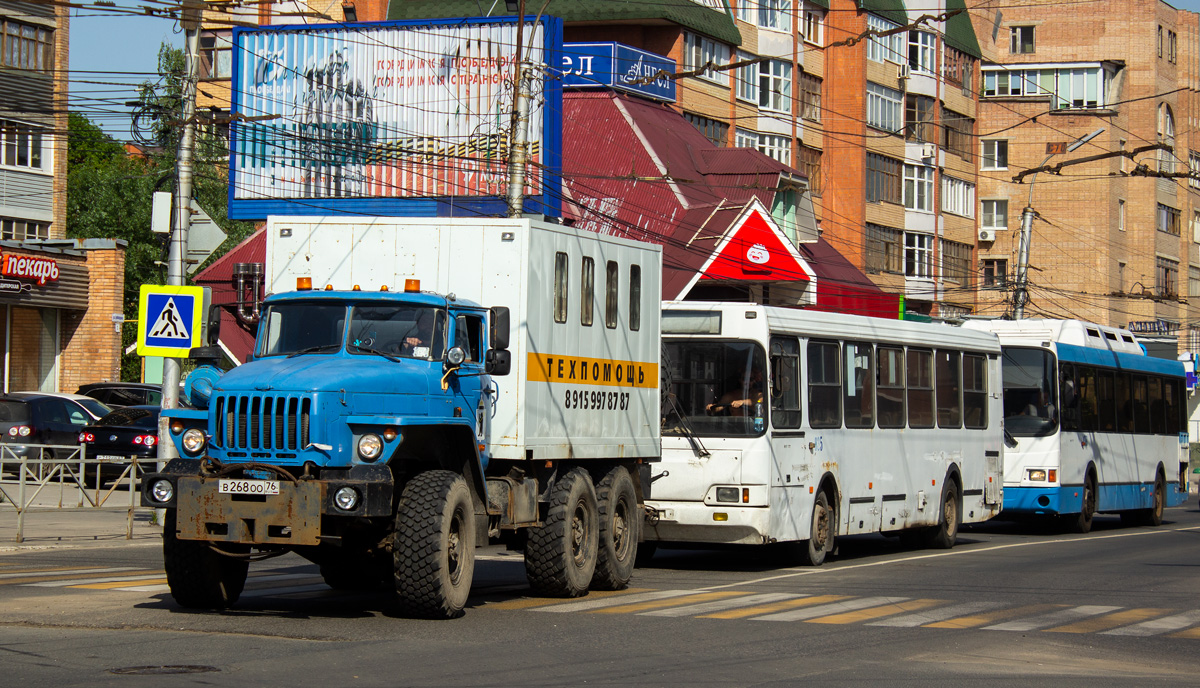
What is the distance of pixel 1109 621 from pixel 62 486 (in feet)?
45.9

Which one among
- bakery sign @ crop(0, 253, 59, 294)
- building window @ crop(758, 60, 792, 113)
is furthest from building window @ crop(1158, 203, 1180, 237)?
bakery sign @ crop(0, 253, 59, 294)

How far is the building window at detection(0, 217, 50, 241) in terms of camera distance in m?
42.9

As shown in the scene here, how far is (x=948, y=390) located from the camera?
21734 mm

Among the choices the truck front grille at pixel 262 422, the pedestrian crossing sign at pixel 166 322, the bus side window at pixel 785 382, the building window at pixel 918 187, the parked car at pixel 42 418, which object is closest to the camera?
the truck front grille at pixel 262 422

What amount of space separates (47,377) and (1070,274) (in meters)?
54.9

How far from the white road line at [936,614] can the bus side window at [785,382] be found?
3.68 meters

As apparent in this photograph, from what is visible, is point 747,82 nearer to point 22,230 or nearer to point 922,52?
point 922,52

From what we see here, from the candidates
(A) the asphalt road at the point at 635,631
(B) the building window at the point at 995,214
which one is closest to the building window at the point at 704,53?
(A) the asphalt road at the point at 635,631

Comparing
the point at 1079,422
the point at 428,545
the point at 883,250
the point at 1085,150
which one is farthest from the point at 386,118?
the point at 1085,150

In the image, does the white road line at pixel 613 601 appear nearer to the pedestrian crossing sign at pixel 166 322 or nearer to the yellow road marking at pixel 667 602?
the yellow road marking at pixel 667 602

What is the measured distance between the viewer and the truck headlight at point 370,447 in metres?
11.2

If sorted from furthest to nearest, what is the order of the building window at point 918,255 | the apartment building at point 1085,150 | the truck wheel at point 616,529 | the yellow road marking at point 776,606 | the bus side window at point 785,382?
the apartment building at point 1085,150 < the building window at point 918,255 < the bus side window at point 785,382 < the truck wheel at point 616,529 < the yellow road marking at point 776,606

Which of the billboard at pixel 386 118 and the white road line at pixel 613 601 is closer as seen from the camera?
the white road line at pixel 613 601

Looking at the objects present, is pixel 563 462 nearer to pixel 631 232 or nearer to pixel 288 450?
pixel 288 450
